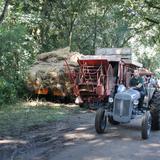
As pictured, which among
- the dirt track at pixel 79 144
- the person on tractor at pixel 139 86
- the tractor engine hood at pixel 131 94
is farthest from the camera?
the person on tractor at pixel 139 86

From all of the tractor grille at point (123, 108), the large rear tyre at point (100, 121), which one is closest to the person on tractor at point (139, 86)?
the tractor grille at point (123, 108)

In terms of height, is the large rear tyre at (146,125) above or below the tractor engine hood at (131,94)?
below

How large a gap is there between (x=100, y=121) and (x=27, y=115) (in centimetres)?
Result: 435

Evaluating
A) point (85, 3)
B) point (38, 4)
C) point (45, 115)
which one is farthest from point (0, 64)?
point (85, 3)

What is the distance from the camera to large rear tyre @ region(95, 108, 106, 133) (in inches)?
449

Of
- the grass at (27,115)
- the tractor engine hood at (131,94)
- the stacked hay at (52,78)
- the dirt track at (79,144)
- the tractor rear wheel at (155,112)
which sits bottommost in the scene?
the dirt track at (79,144)

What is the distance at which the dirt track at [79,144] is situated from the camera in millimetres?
8812

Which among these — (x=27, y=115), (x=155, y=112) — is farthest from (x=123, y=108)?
(x=27, y=115)

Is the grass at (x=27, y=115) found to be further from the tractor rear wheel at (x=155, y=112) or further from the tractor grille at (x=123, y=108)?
the tractor rear wheel at (x=155, y=112)

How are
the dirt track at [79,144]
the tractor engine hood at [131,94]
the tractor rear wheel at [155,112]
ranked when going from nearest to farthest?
the dirt track at [79,144]
the tractor engine hood at [131,94]
the tractor rear wheel at [155,112]

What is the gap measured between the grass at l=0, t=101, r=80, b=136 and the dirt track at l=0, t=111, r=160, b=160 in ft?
1.71

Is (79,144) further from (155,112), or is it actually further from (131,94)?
(155,112)

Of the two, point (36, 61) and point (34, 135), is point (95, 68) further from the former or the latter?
point (34, 135)

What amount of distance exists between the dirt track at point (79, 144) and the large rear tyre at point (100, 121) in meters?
0.19
